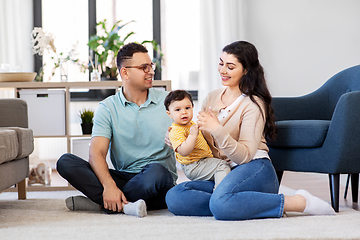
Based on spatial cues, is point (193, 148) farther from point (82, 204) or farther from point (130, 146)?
point (82, 204)

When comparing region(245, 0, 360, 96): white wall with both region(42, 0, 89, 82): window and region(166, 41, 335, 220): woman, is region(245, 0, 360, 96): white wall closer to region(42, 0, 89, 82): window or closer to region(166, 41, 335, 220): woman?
region(42, 0, 89, 82): window

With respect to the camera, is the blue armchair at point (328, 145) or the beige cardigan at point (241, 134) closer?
the beige cardigan at point (241, 134)

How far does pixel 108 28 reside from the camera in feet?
13.9

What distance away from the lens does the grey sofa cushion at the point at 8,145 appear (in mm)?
1732

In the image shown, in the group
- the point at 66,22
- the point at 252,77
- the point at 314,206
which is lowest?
the point at 314,206

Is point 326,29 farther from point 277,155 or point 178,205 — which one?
point 178,205

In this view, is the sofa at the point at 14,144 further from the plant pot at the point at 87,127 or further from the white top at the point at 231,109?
the white top at the point at 231,109

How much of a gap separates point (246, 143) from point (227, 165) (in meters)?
0.14

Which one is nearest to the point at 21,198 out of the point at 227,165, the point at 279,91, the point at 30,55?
the point at 227,165

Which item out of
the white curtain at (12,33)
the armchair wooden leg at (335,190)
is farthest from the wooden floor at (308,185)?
the white curtain at (12,33)

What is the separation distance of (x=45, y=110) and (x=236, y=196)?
1.72m

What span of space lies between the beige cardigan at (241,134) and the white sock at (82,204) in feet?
1.93

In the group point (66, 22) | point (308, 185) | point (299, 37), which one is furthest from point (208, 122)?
point (66, 22)

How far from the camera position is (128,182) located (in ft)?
5.90
